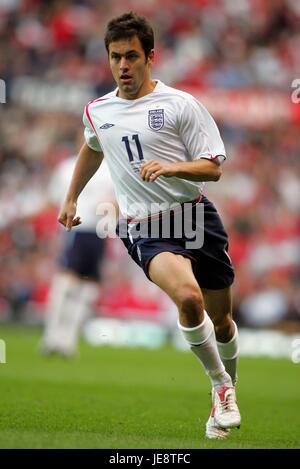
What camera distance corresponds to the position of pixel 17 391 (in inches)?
320

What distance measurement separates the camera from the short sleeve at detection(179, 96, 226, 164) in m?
6.01

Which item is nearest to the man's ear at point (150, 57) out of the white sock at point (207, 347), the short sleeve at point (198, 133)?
the short sleeve at point (198, 133)

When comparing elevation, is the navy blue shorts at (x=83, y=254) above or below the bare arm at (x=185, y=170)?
above

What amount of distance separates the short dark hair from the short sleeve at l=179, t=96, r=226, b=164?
1.49 feet

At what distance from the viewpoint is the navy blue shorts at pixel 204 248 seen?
6.11 metres

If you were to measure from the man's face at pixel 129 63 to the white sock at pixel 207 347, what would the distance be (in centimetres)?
147

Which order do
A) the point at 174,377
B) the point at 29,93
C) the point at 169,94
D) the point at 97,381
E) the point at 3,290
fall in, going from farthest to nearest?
the point at 29,93 < the point at 3,290 < the point at 174,377 < the point at 97,381 < the point at 169,94

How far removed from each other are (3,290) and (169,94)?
1102 centimetres

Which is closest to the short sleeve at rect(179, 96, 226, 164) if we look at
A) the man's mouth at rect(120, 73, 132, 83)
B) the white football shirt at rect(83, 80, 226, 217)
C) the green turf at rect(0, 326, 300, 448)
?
the white football shirt at rect(83, 80, 226, 217)

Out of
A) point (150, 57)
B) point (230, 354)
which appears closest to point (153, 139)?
point (150, 57)

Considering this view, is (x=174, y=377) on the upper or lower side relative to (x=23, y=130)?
lower

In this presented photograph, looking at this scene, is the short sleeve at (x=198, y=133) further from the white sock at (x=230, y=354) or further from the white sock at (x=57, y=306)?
the white sock at (x=57, y=306)

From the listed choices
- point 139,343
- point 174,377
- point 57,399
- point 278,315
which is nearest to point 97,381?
point 174,377
